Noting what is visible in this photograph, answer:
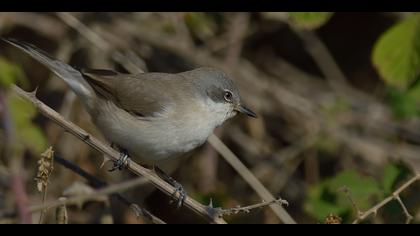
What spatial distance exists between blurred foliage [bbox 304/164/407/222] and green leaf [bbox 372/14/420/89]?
21.4 inches

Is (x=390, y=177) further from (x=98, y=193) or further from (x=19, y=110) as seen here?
(x=98, y=193)

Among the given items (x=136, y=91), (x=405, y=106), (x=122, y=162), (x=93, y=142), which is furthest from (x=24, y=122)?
(x=405, y=106)

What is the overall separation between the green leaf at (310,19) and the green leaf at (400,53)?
16.1 inches

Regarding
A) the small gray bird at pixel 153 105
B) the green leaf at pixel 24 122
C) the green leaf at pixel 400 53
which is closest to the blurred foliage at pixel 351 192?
the green leaf at pixel 400 53

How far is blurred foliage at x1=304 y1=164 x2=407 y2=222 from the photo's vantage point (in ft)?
11.4

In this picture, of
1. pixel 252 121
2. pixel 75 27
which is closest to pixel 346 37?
pixel 252 121

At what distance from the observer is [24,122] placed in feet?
10.5

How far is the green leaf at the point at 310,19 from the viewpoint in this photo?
3400 millimetres

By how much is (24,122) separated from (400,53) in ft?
6.80

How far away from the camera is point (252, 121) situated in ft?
18.2

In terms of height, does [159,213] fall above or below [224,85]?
above
